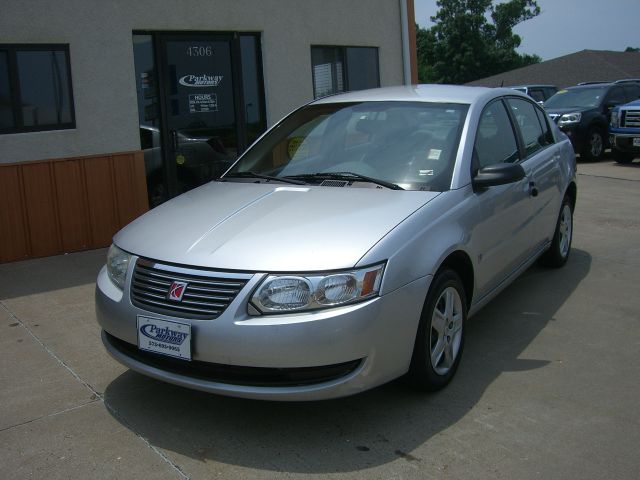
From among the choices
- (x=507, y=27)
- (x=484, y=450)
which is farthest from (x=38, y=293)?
(x=507, y=27)

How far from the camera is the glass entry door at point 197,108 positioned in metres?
8.41

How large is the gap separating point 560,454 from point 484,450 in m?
0.34

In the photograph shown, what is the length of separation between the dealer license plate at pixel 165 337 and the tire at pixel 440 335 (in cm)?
117

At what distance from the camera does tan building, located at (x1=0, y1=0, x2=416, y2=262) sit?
7211mm

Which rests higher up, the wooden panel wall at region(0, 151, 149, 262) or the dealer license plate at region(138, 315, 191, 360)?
the wooden panel wall at region(0, 151, 149, 262)

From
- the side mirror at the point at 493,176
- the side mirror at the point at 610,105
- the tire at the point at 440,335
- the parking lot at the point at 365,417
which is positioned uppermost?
the side mirror at the point at 610,105

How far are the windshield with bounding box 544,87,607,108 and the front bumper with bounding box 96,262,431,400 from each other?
14365mm

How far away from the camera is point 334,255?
11.4 ft

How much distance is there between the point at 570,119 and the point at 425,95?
11574 mm

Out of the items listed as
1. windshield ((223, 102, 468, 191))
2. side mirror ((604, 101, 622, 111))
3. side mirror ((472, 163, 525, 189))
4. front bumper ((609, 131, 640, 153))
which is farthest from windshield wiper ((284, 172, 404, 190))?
side mirror ((604, 101, 622, 111))

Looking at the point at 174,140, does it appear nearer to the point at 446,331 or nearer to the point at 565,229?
the point at 565,229

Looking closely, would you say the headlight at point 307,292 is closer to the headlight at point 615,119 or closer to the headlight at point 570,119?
the headlight at point 615,119

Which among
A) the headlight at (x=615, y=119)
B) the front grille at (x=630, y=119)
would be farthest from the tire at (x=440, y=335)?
the headlight at (x=615, y=119)

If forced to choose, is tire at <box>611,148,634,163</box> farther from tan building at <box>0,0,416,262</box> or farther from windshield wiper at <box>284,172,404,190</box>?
windshield wiper at <box>284,172,404,190</box>
